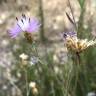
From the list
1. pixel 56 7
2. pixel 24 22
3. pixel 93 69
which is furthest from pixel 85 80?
pixel 56 7

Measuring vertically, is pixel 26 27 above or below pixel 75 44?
above

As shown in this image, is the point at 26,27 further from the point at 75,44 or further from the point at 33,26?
the point at 75,44

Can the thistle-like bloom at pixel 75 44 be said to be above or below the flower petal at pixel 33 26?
below

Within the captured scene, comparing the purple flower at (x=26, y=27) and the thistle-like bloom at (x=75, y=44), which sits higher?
the purple flower at (x=26, y=27)

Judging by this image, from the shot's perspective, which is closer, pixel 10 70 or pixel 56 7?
pixel 10 70

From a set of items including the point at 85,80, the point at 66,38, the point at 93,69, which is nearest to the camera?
the point at 66,38

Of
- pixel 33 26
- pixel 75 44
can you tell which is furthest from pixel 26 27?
pixel 75 44

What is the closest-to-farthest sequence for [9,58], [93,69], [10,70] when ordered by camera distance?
1. [93,69]
2. [10,70]
3. [9,58]

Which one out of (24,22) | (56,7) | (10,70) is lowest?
(24,22)

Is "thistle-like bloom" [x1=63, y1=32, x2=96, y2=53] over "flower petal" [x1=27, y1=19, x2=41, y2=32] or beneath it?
beneath

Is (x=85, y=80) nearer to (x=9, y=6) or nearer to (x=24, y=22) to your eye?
(x=24, y=22)

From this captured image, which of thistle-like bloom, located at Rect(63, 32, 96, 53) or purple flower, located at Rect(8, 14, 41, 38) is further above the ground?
purple flower, located at Rect(8, 14, 41, 38)
